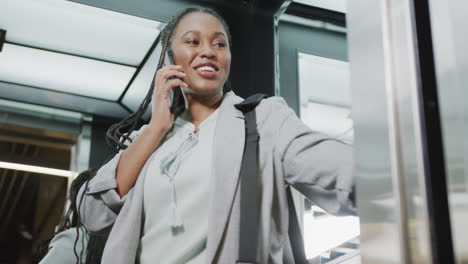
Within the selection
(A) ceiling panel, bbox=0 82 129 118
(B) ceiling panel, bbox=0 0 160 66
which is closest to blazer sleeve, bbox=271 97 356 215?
(B) ceiling panel, bbox=0 0 160 66

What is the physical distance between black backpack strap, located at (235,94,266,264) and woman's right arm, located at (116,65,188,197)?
0.26 metres

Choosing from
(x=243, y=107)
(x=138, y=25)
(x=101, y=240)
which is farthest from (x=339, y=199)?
(x=138, y=25)

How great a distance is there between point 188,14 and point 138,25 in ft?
5.87

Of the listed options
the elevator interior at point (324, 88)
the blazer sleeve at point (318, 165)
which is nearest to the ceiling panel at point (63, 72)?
the elevator interior at point (324, 88)

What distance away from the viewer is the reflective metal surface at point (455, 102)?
51 cm

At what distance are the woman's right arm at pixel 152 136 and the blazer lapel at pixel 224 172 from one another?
0.19m

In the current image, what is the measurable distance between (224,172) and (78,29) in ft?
8.40

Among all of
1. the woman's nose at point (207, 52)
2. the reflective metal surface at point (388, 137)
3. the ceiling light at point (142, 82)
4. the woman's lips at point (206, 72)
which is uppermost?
the ceiling light at point (142, 82)

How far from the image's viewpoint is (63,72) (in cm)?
392

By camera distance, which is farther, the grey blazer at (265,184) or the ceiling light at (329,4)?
the ceiling light at (329,4)

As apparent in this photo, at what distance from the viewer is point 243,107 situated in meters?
1.14

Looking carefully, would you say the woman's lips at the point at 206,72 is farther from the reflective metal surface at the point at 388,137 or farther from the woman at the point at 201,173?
the reflective metal surface at the point at 388,137

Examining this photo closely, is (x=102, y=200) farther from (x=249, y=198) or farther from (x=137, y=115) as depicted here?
(x=249, y=198)

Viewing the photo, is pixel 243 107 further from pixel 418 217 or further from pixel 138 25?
pixel 138 25
